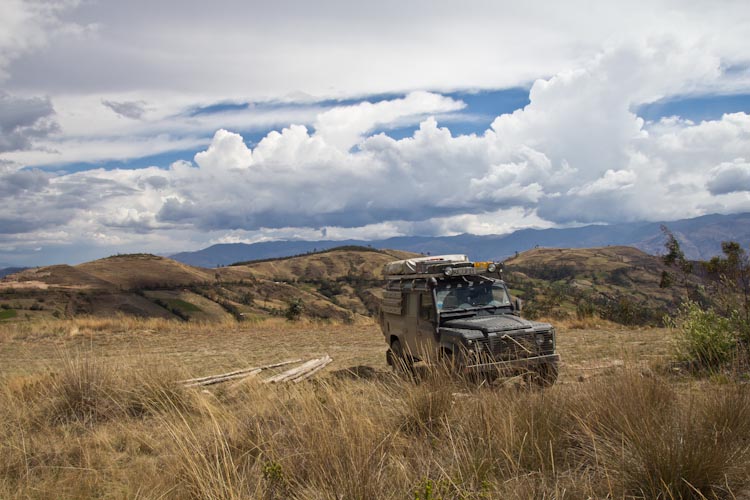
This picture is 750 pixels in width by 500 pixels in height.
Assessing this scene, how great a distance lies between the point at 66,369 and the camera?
7844 mm

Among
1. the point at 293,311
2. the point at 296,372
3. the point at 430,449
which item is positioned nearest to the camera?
the point at 430,449

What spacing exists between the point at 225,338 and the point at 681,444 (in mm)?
18701

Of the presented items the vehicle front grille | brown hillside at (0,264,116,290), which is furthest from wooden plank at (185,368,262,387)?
brown hillside at (0,264,116,290)

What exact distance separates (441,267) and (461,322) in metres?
1.61

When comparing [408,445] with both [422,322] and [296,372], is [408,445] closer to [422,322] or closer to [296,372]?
[422,322]

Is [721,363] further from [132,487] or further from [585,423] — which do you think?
[132,487]

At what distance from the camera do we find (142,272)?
106250mm

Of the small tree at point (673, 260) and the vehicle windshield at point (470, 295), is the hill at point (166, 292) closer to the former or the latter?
the small tree at point (673, 260)

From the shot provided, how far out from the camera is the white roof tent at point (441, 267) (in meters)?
10.0

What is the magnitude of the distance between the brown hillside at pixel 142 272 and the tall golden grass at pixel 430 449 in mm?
96259

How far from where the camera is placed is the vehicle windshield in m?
9.70

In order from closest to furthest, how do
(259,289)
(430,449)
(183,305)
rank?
(430,449)
(183,305)
(259,289)

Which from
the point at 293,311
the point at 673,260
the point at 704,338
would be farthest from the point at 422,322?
the point at 673,260

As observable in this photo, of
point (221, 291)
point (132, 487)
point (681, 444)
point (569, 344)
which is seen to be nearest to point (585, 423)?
point (681, 444)
